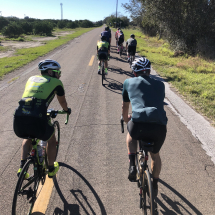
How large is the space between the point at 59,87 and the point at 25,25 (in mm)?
49965

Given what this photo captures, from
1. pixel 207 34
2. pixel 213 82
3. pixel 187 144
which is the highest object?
pixel 207 34

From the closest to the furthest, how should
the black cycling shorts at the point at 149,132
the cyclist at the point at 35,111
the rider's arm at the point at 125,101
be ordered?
the black cycling shorts at the point at 149,132 < the cyclist at the point at 35,111 < the rider's arm at the point at 125,101

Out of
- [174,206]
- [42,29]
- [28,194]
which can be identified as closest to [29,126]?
[28,194]

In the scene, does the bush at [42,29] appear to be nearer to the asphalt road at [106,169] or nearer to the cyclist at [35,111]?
the asphalt road at [106,169]

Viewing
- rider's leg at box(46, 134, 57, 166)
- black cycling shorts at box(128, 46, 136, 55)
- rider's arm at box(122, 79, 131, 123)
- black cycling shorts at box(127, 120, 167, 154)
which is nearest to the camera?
black cycling shorts at box(127, 120, 167, 154)

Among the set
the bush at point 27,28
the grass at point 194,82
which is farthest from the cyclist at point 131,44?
the bush at point 27,28

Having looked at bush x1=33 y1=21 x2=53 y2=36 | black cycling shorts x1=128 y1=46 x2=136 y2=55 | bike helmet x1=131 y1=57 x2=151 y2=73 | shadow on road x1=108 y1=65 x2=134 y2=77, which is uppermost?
bush x1=33 y1=21 x2=53 y2=36

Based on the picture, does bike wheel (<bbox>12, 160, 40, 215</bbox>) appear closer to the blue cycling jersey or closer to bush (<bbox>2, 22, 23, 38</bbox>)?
the blue cycling jersey

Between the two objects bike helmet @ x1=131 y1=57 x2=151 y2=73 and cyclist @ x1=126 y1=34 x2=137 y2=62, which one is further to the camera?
cyclist @ x1=126 y1=34 x2=137 y2=62

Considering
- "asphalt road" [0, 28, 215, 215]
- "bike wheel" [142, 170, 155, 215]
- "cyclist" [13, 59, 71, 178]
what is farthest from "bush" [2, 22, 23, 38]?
"bike wheel" [142, 170, 155, 215]

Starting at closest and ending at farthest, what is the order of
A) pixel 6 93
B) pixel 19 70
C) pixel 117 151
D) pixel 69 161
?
pixel 69 161
pixel 117 151
pixel 6 93
pixel 19 70

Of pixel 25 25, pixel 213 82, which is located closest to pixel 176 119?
pixel 213 82

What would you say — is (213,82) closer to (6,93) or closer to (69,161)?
(69,161)

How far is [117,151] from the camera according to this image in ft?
13.2
